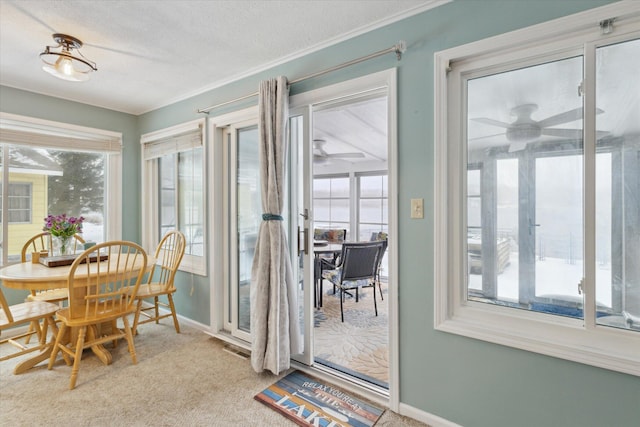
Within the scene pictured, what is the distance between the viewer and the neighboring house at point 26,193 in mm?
3090

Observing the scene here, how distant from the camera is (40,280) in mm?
2172

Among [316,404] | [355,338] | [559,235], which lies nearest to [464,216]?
[559,235]

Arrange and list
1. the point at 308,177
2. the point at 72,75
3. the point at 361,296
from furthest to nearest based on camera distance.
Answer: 1. the point at 361,296
2. the point at 308,177
3. the point at 72,75

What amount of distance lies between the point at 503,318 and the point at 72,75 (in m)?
3.11

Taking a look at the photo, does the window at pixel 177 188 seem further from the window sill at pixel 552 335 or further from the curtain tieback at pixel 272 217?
the window sill at pixel 552 335

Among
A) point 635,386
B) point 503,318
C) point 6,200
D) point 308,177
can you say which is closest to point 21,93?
point 6,200

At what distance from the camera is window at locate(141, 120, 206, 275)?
3311 millimetres

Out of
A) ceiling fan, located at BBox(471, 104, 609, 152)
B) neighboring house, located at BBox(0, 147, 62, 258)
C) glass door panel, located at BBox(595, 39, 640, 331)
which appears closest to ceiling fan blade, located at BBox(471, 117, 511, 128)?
ceiling fan, located at BBox(471, 104, 609, 152)

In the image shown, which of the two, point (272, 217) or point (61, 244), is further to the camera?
point (61, 244)

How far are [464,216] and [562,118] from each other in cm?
66

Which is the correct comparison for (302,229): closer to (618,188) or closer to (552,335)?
(552,335)

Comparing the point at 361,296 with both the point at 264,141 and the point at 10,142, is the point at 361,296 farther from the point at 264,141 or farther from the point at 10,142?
the point at 10,142

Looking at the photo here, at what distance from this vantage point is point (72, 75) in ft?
7.10

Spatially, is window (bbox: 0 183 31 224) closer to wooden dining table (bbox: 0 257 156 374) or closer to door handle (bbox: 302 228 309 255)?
wooden dining table (bbox: 0 257 156 374)
